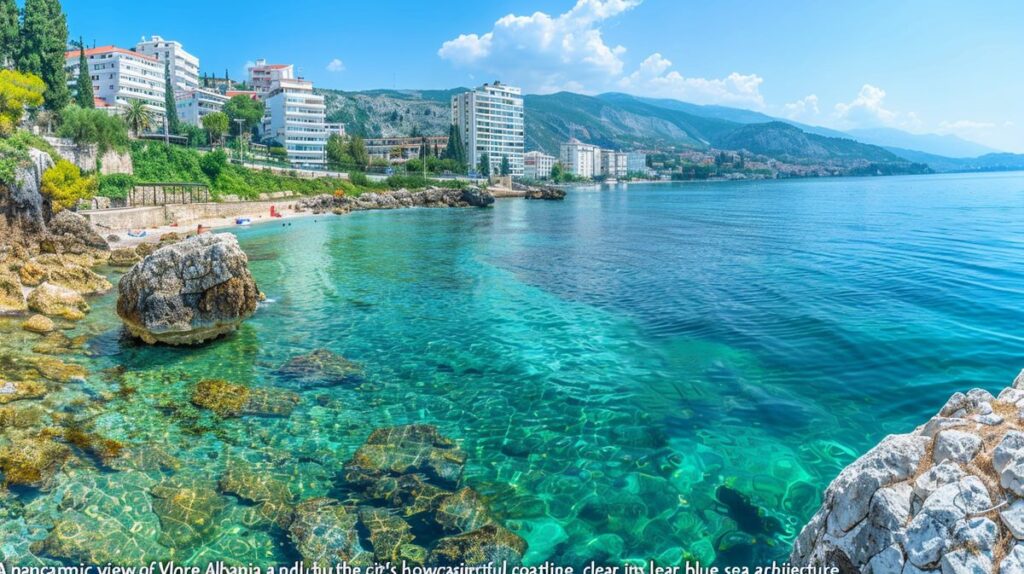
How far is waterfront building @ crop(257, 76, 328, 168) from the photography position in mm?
155625

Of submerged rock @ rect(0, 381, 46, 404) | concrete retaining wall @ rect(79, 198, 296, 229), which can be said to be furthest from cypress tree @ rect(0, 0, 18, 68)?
submerged rock @ rect(0, 381, 46, 404)

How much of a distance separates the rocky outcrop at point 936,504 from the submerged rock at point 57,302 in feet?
80.8

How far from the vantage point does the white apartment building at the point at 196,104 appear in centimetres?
15775

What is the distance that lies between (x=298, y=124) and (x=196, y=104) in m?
28.2

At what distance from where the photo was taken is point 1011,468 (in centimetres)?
436

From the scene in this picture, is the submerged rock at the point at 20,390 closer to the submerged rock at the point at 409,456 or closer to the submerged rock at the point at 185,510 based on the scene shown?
the submerged rock at the point at 185,510

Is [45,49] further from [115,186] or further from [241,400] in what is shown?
[241,400]

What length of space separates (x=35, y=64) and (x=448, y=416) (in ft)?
275

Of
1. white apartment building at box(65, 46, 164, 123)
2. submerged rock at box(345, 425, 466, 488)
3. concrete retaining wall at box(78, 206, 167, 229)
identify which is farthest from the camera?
white apartment building at box(65, 46, 164, 123)

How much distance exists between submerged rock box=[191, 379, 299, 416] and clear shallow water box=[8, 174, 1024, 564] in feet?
1.54

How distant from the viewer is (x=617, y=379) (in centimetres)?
1516

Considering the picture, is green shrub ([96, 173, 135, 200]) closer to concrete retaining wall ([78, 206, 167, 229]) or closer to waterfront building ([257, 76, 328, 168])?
concrete retaining wall ([78, 206, 167, 229])

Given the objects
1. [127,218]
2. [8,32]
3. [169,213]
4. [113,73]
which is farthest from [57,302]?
[113,73]

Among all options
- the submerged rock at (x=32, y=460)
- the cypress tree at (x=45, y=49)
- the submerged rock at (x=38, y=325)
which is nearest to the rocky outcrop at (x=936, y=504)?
the submerged rock at (x=32, y=460)
